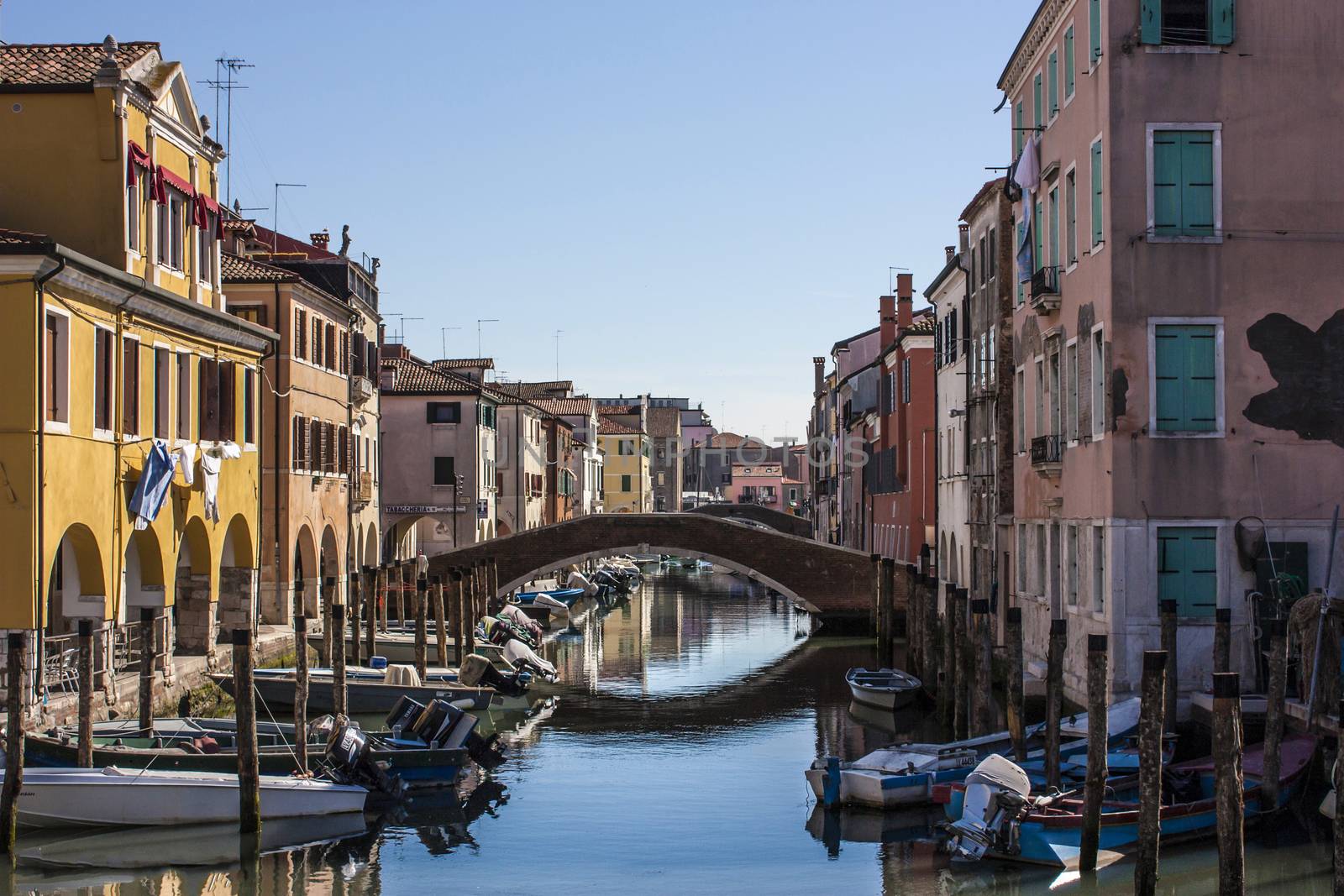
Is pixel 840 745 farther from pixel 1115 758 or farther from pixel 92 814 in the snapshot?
pixel 92 814

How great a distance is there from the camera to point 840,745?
25406 mm

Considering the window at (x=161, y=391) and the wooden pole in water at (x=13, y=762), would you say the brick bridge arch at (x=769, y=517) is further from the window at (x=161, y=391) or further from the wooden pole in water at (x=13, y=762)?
the wooden pole in water at (x=13, y=762)

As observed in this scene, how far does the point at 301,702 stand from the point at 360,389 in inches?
839

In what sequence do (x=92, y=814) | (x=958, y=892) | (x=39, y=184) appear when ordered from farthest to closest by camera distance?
(x=39, y=184)
(x=92, y=814)
(x=958, y=892)

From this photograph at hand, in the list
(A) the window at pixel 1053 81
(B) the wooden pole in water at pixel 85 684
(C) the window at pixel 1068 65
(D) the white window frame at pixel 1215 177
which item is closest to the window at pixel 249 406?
(B) the wooden pole in water at pixel 85 684

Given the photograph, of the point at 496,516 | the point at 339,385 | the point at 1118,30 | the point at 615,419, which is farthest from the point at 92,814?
the point at 615,419

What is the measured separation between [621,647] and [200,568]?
18.5 m

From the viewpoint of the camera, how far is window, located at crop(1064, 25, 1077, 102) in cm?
2248

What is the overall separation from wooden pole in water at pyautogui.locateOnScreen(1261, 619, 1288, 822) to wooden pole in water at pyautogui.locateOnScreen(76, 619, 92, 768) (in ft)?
39.7

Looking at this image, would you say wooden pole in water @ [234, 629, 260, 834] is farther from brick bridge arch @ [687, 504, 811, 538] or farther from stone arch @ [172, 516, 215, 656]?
brick bridge arch @ [687, 504, 811, 538]

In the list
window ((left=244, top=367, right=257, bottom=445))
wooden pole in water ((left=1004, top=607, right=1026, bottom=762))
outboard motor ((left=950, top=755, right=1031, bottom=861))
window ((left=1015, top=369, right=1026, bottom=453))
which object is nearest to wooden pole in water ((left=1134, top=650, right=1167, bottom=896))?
outboard motor ((left=950, top=755, right=1031, bottom=861))

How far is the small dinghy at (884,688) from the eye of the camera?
27.9m

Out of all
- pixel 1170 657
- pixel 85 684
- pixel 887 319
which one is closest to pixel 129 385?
pixel 85 684

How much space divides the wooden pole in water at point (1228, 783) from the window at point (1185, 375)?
7.75 meters
